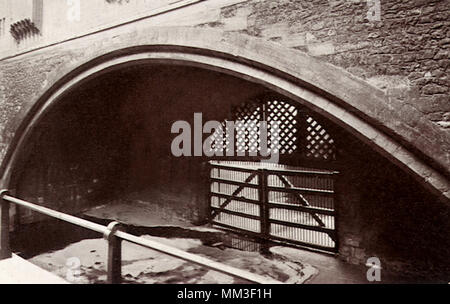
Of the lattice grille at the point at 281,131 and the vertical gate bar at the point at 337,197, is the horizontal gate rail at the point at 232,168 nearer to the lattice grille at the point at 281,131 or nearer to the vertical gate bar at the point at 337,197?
the lattice grille at the point at 281,131

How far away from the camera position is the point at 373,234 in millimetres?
5121

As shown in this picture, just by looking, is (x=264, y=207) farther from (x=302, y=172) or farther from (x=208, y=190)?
(x=208, y=190)

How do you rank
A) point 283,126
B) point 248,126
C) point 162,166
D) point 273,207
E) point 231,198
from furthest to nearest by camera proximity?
1. point 162,166
2. point 231,198
3. point 273,207
4. point 248,126
5. point 283,126

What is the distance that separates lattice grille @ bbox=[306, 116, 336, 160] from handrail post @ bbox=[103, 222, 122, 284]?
355cm

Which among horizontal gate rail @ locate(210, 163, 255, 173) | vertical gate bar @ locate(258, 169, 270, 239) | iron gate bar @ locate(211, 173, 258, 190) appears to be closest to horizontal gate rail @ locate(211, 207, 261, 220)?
vertical gate bar @ locate(258, 169, 270, 239)

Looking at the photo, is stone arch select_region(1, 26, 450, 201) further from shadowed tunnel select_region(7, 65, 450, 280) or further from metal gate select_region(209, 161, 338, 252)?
metal gate select_region(209, 161, 338, 252)

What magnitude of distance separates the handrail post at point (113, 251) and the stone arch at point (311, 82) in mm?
1890

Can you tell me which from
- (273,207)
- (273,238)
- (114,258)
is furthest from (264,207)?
(114,258)

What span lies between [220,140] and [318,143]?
6.42ft

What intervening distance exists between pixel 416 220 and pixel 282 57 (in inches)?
121

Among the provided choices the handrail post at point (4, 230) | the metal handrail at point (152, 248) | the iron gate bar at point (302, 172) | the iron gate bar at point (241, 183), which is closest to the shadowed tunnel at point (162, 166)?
the iron gate bar at point (302, 172)

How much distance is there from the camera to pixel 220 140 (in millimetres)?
6707

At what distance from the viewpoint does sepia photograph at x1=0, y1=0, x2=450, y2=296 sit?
2.83 metres
